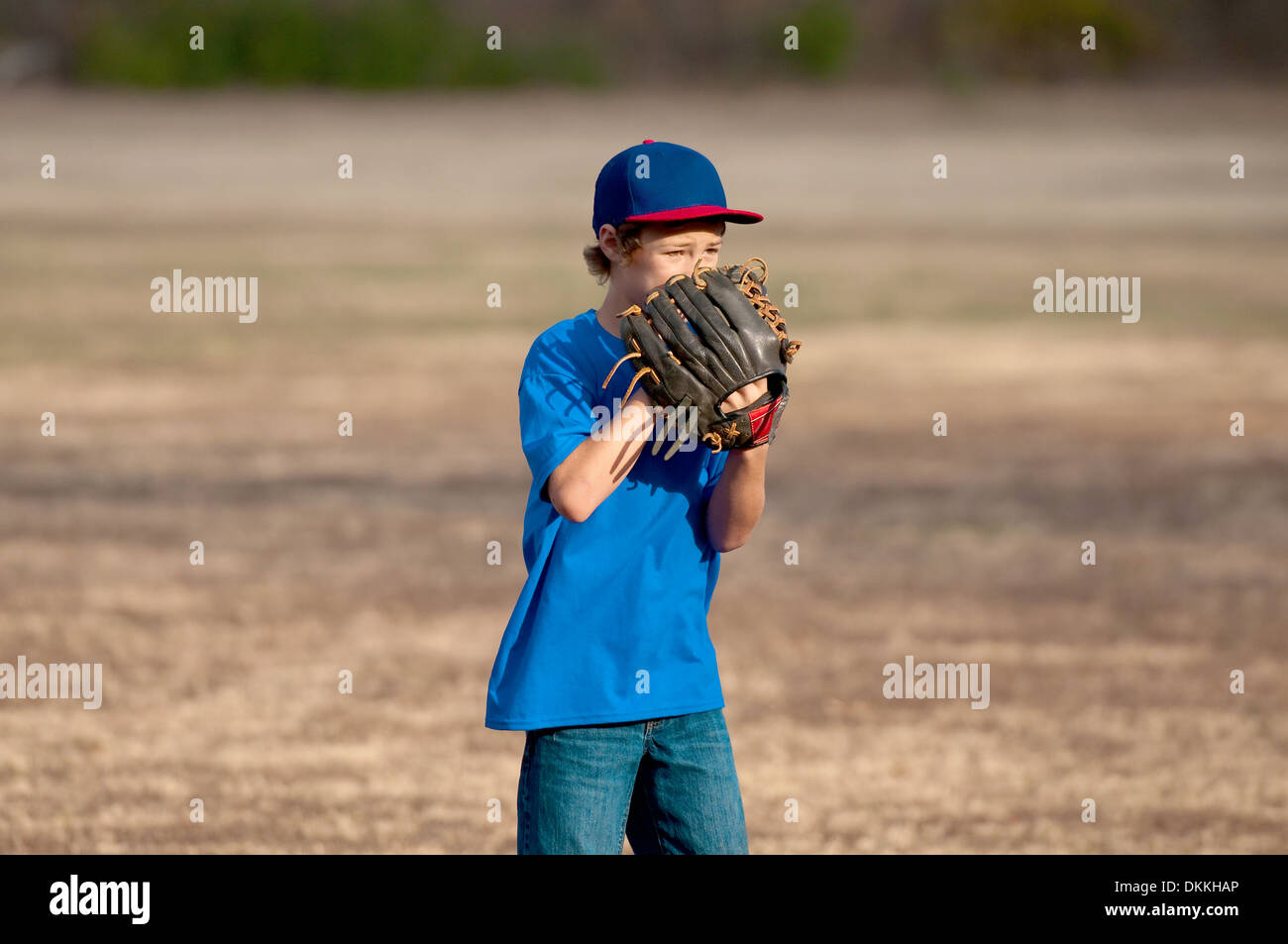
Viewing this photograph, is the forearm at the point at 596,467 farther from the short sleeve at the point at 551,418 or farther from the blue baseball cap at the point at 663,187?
the blue baseball cap at the point at 663,187

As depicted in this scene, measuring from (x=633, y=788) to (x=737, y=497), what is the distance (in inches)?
21.6

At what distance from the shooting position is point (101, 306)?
20984 millimetres

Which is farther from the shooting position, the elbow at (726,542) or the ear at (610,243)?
the elbow at (726,542)

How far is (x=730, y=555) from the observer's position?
898 cm

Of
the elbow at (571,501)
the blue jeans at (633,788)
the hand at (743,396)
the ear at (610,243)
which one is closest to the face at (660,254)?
the ear at (610,243)

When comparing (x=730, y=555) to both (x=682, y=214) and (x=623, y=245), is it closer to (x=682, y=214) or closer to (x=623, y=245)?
(x=623, y=245)

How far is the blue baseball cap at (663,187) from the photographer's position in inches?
115

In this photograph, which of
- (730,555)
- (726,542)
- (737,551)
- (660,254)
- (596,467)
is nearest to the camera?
(596,467)

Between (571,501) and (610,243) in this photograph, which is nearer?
(571,501)

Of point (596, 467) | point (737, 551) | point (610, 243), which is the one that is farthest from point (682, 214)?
point (737, 551)

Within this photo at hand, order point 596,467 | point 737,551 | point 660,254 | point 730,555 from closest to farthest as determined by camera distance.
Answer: point 596,467 → point 660,254 → point 730,555 → point 737,551

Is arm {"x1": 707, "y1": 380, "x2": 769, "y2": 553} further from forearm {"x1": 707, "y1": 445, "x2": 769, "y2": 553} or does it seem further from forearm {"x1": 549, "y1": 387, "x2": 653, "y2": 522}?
forearm {"x1": 549, "y1": 387, "x2": 653, "y2": 522}

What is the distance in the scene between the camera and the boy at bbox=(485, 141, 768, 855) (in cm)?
296

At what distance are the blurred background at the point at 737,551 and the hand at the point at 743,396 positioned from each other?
89.0 inches
